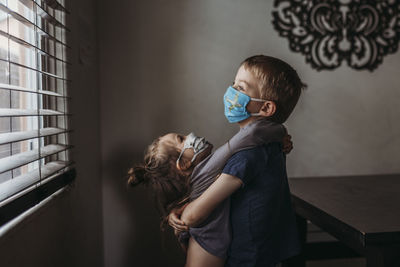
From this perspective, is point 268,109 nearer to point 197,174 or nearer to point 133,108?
point 197,174

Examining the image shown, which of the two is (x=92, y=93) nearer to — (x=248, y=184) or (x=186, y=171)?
(x=186, y=171)

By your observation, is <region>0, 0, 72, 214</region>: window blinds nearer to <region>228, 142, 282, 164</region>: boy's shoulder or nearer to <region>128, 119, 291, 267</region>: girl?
<region>128, 119, 291, 267</region>: girl

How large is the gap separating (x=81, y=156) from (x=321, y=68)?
1439mm

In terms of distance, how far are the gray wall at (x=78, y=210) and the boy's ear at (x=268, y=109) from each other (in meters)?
0.73

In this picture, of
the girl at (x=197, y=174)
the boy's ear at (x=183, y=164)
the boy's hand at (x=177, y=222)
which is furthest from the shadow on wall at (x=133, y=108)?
the boy's hand at (x=177, y=222)

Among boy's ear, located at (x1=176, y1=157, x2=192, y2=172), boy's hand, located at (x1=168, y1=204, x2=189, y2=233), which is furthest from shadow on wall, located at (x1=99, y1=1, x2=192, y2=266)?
boy's hand, located at (x1=168, y1=204, x2=189, y2=233)

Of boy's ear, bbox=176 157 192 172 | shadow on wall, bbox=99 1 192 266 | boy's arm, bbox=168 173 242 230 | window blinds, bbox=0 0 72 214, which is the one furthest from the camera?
shadow on wall, bbox=99 1 192 266

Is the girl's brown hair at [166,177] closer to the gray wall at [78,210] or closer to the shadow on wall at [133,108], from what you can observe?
the gray wall at [78,210]

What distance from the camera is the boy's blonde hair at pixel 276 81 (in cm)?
105

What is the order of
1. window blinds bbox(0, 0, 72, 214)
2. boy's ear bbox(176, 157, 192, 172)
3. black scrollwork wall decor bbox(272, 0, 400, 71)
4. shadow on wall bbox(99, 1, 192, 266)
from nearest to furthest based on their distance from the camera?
window blinds bbox(0, 0, 72, 214) → boy's ear bbox(176, 157, 192, 172) → shadow on wall bbox(99, 1, 192, 266) → black scrollwork wall decor bbox(272, 0, 400, 71)

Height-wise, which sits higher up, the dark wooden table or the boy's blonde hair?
the boy's blonde hair

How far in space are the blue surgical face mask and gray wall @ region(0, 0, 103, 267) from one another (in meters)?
0.65

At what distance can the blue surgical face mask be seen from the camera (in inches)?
42.9

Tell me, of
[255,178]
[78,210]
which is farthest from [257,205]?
[78,210]
